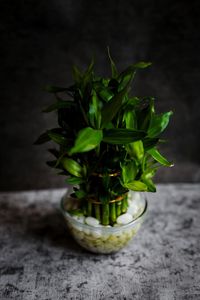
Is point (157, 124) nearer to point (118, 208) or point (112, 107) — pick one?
point (112, 107)

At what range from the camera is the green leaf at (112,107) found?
2.43ft

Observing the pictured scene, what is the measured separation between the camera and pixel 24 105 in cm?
112

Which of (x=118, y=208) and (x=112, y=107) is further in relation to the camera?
(x=118, y=208)

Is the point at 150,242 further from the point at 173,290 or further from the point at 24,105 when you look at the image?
the point at 24,105

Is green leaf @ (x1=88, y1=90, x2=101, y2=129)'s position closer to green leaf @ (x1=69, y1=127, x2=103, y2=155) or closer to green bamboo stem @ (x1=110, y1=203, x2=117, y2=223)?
green leaf @ (x1=69, y1=127, x2=103, y2=155)

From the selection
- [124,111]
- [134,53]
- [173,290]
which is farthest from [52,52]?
[173,290]

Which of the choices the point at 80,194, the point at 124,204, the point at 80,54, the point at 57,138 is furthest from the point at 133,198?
the point at 80,54

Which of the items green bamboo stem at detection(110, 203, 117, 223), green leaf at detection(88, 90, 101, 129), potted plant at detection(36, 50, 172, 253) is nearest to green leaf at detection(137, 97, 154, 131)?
potted plant at detection(36, 50, 172, 253)

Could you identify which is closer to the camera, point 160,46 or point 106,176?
point 106,176

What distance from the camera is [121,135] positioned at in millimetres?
763

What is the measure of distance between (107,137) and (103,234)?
0.25 metres

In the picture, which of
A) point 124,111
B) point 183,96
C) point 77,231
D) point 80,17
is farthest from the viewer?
point 183,96

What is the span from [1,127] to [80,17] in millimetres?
393

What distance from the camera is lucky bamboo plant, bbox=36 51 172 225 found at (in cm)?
77
